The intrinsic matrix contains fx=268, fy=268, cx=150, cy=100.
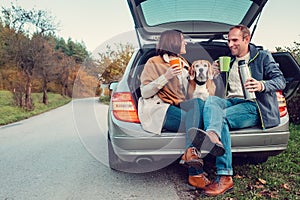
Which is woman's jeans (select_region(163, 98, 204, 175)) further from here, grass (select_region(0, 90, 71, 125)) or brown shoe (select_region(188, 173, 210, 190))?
grass (select_region(0, 90, 71, 125))

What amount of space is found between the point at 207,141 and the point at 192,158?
0.19 meters

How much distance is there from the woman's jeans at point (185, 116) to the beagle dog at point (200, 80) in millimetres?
202

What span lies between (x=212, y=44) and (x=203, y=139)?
1564mm

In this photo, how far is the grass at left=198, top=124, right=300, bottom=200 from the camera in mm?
2344

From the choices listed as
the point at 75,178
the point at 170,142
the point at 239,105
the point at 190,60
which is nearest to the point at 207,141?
the point at 170,142

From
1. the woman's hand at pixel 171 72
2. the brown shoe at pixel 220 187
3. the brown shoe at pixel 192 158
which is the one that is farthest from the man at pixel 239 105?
the woman's hand at pixel 171 72

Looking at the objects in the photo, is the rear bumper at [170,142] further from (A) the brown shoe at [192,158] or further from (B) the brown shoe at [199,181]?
(B) the brown shoe at [199,181]

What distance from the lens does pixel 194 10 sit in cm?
341

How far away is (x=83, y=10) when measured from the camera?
24.7 feet

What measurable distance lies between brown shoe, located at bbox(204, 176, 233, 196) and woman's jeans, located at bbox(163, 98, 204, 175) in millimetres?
167

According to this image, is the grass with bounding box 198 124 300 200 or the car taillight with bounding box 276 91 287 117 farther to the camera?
the car taillight with bounding box 276 91 287 117

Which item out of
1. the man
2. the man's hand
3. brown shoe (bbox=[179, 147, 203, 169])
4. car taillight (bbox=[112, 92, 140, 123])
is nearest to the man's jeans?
the man

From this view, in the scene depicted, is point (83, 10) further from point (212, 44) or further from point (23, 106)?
point (23, 106)


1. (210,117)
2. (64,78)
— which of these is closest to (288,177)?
(210,117)
